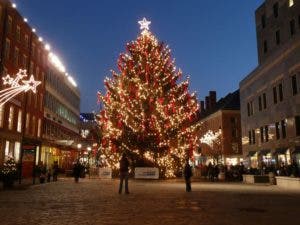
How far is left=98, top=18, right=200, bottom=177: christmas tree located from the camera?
115ft

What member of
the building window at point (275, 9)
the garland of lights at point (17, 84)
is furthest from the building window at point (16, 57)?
the building window at point (275, 9)

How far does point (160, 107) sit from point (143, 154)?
14.5 feet

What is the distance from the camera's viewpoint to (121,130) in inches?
1406

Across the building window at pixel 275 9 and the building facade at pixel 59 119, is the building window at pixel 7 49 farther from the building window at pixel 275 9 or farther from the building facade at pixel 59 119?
the building window at pixel 275 9

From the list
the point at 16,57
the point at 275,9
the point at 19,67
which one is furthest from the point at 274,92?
the point at 16,57

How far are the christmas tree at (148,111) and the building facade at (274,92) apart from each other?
9.39m

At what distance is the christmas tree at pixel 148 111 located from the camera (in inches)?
1384

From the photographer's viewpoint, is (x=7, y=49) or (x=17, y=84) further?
(x=7, y=49)

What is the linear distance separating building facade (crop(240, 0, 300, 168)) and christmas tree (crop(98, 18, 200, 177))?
939 cm

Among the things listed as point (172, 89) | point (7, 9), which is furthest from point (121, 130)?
point (7, 9)

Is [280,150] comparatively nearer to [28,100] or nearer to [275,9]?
[275,9]

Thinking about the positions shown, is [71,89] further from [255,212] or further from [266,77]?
[255,212]

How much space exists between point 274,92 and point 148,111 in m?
16.0

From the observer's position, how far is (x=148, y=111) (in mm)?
35688
